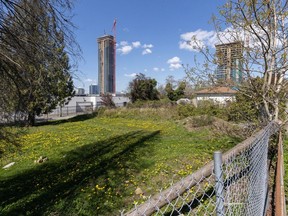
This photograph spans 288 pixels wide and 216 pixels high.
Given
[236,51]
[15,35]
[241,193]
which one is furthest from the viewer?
[236,51]

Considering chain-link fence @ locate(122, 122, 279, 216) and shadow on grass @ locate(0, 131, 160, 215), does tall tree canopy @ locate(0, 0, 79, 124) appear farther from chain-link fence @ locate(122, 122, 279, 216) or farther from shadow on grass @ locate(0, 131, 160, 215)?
chain-link fence @ locate(122, 122, 279, 216)

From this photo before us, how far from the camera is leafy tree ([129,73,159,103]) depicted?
3441cm

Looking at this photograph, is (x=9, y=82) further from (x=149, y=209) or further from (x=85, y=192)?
(x=149, y=209)

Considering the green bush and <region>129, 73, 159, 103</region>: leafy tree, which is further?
<region>129, 73, 159, 103</region>: leafy tree

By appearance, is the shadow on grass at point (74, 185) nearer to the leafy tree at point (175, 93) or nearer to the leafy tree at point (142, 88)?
→ the leafy tree at point (142, 88)

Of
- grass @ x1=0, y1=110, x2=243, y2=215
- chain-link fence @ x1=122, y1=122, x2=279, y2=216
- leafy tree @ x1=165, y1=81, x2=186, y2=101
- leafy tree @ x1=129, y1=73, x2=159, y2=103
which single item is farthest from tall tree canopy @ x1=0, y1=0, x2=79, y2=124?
leafy tree @ x1=165, y1=81, x2=186, y2=101

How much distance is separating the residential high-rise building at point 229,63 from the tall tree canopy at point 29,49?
404 cm

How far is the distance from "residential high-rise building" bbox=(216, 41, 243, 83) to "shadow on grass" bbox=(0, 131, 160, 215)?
10.7 ft

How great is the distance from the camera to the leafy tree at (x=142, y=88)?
34.4 metres

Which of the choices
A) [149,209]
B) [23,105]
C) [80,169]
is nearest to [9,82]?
[23,105]

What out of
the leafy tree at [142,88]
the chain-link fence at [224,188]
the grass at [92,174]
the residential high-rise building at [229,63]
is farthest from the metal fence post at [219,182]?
the leafy tree at [142,88]

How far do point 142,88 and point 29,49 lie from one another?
30728 mm

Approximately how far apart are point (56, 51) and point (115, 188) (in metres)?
2.93

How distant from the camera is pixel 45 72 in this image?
13.4 ft
